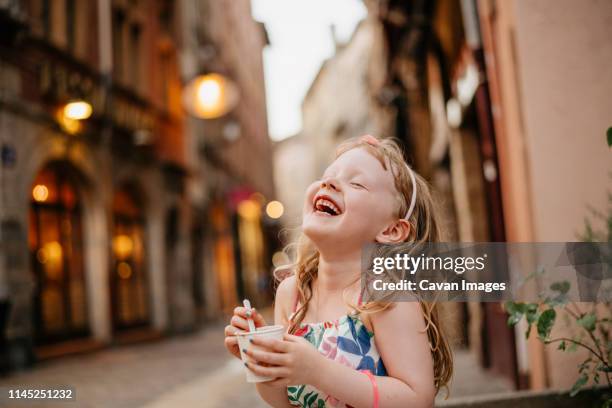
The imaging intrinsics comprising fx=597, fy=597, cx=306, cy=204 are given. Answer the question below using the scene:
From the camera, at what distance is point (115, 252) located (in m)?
12.7

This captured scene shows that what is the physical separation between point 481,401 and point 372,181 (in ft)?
2.68

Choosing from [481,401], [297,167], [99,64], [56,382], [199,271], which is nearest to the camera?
[481,401]

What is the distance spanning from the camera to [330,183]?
1.55 metres

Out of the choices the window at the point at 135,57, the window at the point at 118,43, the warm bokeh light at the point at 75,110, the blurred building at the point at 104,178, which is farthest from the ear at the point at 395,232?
the window at the point at 135,57

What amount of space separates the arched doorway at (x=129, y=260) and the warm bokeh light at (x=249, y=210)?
10017 mm

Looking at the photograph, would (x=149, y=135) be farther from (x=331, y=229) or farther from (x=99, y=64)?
(x=331, y=229)

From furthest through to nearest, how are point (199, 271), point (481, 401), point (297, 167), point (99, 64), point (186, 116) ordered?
1. point (297, 167)
2. point (199, 271)
3. point (186, 116)
4. point (99, 64)
5. point (481, 401)

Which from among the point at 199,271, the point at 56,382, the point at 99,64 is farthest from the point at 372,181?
the point at 199,271

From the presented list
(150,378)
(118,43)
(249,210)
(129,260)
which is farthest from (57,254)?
(249,210)

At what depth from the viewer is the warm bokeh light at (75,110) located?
10.1 meters

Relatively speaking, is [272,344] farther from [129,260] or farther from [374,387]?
[129,260]

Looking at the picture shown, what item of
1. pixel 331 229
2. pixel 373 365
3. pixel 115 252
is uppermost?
pixel 115 252

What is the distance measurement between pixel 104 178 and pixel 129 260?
7.75 feet

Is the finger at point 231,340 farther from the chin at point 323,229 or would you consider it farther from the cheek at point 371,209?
the cheek at point 371,209
